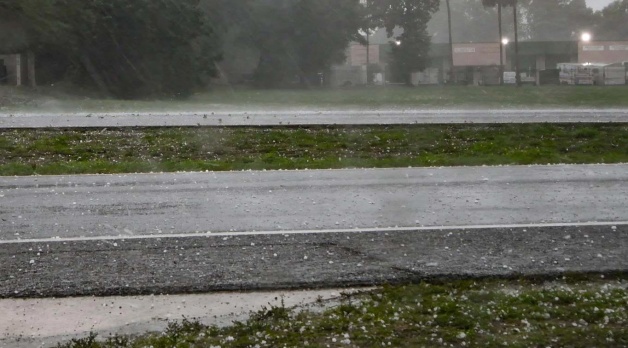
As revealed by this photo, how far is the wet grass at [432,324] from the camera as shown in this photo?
4.71 metres

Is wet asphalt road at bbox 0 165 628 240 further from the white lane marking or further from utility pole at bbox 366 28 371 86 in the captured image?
utility pole at bbox 366 28 371 86

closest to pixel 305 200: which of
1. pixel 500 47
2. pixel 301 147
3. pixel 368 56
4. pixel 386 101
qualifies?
pixel 301 147

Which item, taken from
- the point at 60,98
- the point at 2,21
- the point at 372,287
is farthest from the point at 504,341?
the point at 2,21

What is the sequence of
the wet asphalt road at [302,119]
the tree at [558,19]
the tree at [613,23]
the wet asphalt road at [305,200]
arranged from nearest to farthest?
the wet asphalt road at [305,200], the wet asphalt road at [302,119], the tree at [613,23], the tree at [558,19]

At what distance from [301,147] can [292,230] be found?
828cm

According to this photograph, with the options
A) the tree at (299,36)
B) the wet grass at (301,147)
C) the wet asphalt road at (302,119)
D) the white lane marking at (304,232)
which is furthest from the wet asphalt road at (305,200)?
the tree at (299,36)

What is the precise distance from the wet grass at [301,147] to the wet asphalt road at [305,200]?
111cm

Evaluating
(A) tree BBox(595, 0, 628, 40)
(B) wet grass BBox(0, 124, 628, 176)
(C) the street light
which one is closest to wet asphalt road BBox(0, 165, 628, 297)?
(B) wet grass BBox(0, 124, 628, 176)

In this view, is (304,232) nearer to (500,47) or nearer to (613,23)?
(613,23)

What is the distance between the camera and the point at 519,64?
1603 inches

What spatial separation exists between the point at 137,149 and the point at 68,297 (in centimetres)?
1015

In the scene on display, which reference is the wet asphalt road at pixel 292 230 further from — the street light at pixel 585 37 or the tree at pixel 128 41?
the tree at pixel 128 41

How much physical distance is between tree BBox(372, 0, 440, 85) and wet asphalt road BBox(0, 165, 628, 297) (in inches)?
1058

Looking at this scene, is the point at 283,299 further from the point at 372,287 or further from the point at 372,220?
the point at 372,220
